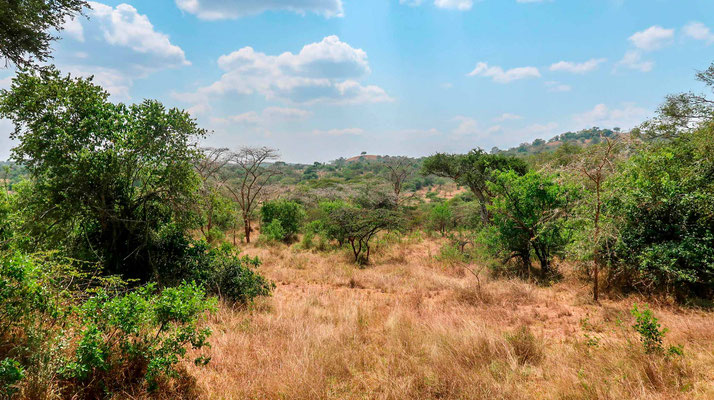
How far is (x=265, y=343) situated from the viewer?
517 centimetres

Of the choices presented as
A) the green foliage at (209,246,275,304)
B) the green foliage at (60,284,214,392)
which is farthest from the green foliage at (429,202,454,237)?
the green foliage at (60,284,214,392)

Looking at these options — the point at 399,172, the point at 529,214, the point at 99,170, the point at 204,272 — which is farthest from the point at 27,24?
the point at 399,172

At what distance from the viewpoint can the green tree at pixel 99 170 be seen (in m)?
6.42

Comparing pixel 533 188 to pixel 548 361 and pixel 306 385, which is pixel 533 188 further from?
pixel 306 385

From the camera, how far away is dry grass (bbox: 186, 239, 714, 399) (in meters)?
3.76

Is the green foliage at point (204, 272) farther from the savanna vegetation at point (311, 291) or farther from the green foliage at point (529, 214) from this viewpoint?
the green foliage at point (529, 214)

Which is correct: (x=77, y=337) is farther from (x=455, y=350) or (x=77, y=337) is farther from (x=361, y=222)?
(x=361, y=222)

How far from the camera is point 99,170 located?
23.1 ft

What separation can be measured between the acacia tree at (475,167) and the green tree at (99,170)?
16.7m

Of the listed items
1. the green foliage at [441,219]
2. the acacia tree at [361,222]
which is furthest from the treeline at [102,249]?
the green foliage at [441,219]

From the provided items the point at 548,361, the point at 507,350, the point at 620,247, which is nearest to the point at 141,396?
the point at 507,350

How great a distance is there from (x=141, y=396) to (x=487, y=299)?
7480 mm

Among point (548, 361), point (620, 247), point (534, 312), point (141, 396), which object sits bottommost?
point (534, 312)

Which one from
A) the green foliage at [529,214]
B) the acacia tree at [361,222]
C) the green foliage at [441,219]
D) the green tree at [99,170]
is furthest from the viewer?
the green foliage at [441,219]
